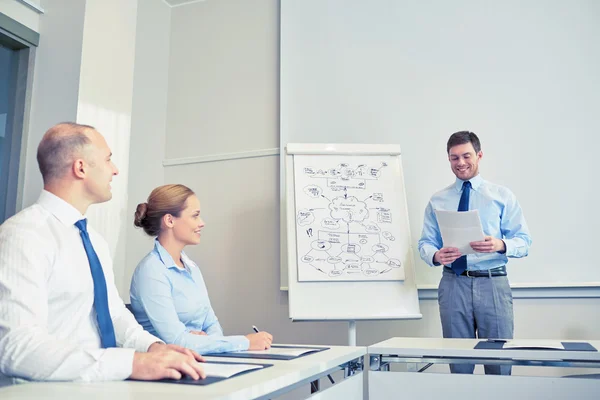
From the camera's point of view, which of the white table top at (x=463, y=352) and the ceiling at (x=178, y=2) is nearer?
the white table top at (x=463, y=352)

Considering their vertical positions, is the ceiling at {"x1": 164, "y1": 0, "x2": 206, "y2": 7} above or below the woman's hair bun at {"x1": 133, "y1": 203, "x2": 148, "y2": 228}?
above

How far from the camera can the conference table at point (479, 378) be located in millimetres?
1660

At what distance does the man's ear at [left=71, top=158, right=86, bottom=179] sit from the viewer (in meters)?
1.47

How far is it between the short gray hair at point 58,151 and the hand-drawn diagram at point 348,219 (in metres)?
1.84

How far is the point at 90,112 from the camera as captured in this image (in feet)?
10.6

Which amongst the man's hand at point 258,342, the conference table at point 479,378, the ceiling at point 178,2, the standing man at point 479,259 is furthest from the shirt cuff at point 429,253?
the ceiling at point 178,2

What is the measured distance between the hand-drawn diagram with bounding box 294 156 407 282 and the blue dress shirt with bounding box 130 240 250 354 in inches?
40.1

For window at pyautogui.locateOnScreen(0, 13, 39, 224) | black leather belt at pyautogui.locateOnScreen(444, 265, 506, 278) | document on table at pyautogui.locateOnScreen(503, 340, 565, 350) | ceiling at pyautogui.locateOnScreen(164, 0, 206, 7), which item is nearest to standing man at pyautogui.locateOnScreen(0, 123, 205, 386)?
document on table at pyautogui.locateOnScreen(503, 340, 565, 350)

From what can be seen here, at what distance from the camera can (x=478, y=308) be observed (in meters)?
2.69

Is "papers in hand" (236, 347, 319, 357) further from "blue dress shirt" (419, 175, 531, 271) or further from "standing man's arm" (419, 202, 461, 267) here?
"blue dress shirt" (419, 175, 531, 271)

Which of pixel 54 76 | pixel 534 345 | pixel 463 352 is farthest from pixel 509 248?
pixel 54 76

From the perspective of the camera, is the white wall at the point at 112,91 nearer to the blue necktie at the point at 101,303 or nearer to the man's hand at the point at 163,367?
the blue necktie at the point at 101,303

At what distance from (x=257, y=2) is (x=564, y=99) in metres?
2.27

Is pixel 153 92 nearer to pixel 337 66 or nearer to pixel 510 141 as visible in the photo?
pixel 337 66
